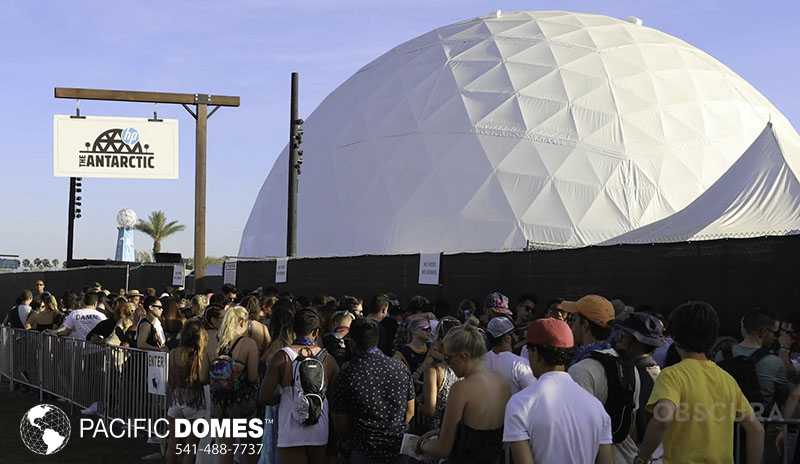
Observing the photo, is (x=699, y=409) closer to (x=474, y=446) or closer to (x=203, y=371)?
(x=474, y=446)

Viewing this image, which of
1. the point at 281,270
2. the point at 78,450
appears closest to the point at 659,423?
the point at 78,450

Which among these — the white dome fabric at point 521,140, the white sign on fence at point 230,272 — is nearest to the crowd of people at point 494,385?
the white sign on fence at point 230,272

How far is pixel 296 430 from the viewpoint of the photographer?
283 inches

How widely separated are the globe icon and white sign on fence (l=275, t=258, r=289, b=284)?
11160 mm

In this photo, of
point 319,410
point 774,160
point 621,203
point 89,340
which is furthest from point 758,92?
point 319,410

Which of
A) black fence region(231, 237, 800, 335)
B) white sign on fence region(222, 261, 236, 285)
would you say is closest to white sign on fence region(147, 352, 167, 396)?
black fence region(231, 237, 800, 335)

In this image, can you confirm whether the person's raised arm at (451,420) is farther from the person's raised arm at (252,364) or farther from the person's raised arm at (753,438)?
the person's raised arm at (252,364)

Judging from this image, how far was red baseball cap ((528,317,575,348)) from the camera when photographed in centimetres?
489

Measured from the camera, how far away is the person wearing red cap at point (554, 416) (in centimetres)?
468

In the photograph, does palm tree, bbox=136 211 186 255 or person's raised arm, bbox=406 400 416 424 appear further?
palm tree, bbox=136 211 186 255

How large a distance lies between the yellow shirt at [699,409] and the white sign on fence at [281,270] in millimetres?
19516

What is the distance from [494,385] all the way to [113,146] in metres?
22.5

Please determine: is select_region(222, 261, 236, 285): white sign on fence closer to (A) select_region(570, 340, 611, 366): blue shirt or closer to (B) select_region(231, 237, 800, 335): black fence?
(B) select_region(231, 237, 800, 335): black fence

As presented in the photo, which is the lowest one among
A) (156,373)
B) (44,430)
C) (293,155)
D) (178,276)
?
(44,430)
